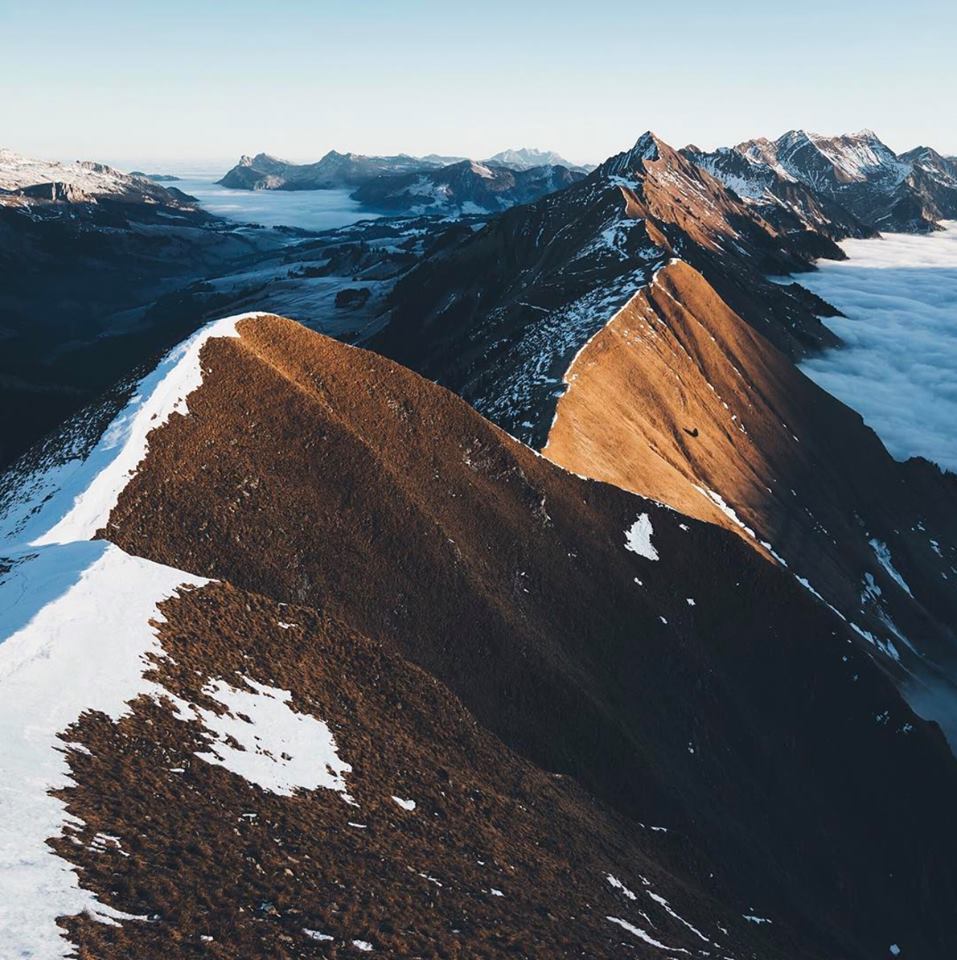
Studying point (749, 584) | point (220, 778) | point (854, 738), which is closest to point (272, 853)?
point (220, 778)

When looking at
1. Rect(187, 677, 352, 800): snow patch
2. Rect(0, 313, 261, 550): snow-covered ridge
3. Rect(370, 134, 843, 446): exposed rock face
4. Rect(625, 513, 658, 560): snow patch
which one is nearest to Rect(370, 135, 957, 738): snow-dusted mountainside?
Rect(370, 134, 843, 446): exposed rock face

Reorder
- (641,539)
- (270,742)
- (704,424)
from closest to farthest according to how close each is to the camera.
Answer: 1. (270,742)
2. (641,539)
3. (704,424)

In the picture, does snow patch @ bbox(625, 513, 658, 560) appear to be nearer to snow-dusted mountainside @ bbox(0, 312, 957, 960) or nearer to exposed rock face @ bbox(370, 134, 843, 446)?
snow-dusted mountainside @ bbox(0, 312, 957, 960)

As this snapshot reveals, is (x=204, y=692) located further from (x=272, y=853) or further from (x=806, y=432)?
(x=806, y=432)

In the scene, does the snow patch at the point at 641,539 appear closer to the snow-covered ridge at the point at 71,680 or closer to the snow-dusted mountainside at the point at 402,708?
the snow-dusted mountainside at the point at 402,708

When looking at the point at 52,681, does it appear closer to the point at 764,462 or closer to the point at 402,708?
the point at 402,708

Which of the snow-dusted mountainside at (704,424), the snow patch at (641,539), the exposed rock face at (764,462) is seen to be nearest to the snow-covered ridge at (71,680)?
the snow patch at (641,539)

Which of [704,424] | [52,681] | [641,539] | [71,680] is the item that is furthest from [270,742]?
[704,424]
